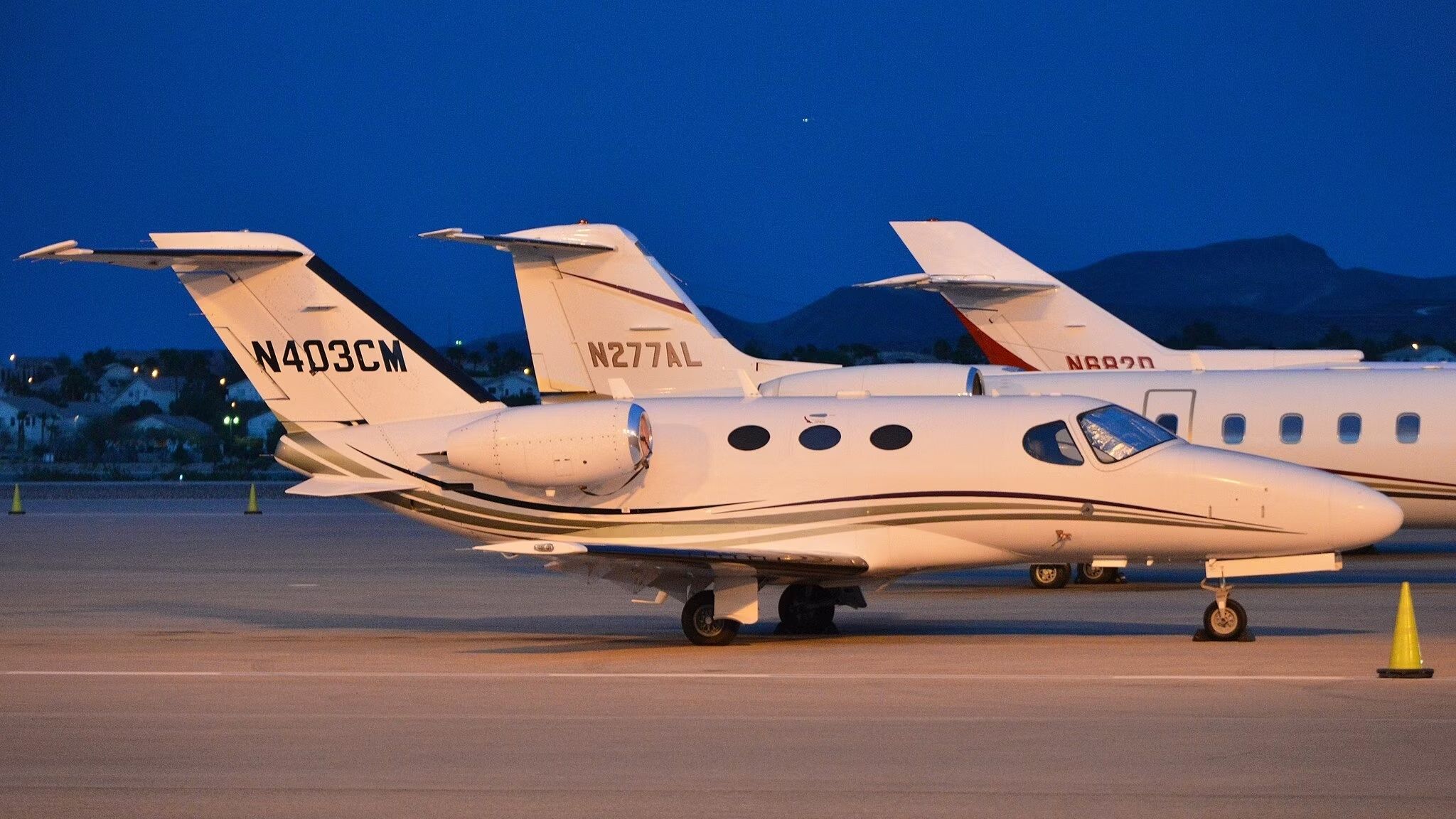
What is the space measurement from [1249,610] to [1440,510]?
18.7ft

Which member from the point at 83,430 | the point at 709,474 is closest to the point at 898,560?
the point at 709,474

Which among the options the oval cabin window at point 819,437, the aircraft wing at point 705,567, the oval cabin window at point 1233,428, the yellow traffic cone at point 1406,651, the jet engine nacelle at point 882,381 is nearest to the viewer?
the yellow traffic cone at point 1406,651

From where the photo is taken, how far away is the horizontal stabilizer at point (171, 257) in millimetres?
15852

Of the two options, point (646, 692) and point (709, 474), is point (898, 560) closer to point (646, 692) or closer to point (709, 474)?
point (709, 474)

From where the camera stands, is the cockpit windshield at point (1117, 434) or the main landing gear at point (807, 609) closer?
the cockpit windshield at point (1117, 434)

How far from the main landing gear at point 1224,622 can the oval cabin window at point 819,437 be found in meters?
3.66

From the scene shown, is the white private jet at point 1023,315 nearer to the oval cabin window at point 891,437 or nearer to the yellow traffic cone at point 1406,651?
the oval cabin window at point 891,437

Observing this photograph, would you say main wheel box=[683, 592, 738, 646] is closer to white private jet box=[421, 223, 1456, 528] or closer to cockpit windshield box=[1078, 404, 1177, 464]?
cockpit windshield box=[1078, 404, 1177, 464]

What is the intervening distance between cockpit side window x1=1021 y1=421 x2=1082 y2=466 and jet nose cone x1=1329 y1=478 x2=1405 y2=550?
2.22 meters

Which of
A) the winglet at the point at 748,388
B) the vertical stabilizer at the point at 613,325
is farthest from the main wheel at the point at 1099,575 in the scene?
the winglet at the point at 748,388

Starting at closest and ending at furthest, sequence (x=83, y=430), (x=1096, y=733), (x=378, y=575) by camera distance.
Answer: (x=1096, y=733)
(x=378, y=575)
(x=83, y=430)

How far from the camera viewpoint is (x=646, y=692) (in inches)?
508

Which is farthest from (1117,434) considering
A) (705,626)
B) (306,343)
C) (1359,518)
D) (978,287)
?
(978,287)

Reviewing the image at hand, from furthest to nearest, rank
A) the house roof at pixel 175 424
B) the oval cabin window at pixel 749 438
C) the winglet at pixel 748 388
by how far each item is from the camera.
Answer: the house roof at pixel 175 424 < the winglet at pixel 748 388 < the oval cabin window at pixel 749 438
